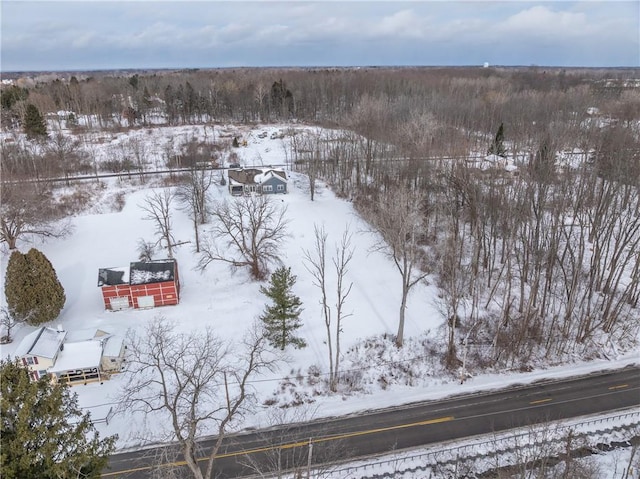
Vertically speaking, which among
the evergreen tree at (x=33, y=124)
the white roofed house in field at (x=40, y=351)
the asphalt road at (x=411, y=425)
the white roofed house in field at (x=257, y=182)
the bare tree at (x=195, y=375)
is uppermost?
the evergreen tree at (x=33, y=124)

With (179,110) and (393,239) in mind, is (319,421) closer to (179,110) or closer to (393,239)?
(393,239)

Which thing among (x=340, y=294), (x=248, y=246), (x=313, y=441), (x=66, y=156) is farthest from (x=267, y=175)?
(x=313, y=441)

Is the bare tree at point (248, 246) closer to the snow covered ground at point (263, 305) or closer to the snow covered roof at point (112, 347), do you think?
the snow covered ground at point (263, 305)

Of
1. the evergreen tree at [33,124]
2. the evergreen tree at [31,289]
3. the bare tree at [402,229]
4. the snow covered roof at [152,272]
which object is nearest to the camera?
the bare tree at [402,229]

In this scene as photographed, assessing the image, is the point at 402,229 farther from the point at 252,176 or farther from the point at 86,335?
the point at 252,176

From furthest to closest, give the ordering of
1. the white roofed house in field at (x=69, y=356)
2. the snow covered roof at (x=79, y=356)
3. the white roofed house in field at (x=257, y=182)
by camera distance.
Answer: the white roofed house in field at (x=257, y=182)
the snow covered roof at (x=79, y=356)
the white roofed house in field at (x=69, y=356)

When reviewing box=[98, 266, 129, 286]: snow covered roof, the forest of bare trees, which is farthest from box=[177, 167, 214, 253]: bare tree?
box=[98, 266, 129, 286]: snow covered roof

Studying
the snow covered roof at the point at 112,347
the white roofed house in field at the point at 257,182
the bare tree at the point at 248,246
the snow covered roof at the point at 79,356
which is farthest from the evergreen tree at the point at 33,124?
the snow covered roof at the point at 112,347
